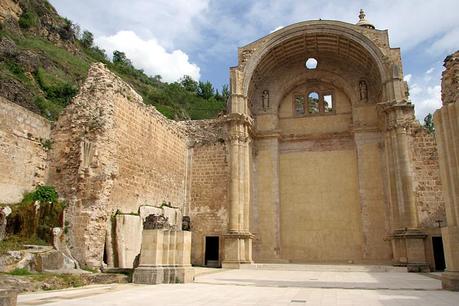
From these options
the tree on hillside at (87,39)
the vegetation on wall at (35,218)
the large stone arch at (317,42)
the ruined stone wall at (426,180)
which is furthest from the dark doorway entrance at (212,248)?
the tree on hillside at (87,39)

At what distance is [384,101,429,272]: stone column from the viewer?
15969mm

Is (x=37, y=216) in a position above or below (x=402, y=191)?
below

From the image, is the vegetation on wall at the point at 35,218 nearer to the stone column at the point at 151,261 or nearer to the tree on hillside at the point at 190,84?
the stone column at the point at 151,261

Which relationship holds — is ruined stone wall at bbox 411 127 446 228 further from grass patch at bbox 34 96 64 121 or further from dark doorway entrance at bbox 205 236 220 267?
grass patch at bbox 34 96 64 121

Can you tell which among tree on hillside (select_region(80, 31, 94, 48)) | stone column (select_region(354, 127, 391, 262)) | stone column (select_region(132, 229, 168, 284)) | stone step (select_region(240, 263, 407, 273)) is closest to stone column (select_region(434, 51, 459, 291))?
stone column (select_region(132, 229, 168, 284))

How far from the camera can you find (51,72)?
37062 mm

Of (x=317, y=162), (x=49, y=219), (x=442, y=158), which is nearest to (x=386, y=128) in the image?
(x=317, y=162)

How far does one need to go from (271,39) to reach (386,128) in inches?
281

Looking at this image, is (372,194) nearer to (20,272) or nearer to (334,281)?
(334,281)

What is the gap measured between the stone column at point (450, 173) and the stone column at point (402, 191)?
7.70 m

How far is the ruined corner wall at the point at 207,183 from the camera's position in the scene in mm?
18891

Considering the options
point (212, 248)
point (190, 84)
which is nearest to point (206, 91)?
point (190, 84)

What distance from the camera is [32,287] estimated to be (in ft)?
25.5

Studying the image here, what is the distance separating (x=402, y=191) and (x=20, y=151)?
14.4 m
